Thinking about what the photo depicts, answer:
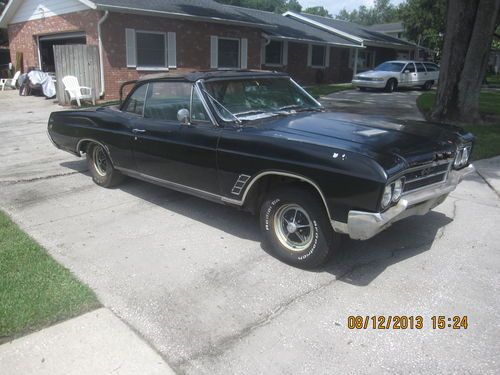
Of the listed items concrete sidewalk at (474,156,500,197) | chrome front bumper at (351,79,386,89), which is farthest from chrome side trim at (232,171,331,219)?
chrome front bumper at (351,79,386,89)

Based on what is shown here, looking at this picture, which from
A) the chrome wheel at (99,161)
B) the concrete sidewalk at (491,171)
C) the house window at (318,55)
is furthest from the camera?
the house window at (318,55)

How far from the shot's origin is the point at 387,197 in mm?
3445

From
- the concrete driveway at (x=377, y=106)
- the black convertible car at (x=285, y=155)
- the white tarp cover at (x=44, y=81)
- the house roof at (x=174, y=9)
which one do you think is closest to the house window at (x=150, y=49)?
the house roof at (x=174, y=9)

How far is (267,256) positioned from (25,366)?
2.17m

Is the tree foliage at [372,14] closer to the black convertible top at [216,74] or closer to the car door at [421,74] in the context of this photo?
the car door at [421,74]

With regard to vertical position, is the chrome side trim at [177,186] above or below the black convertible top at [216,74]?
below

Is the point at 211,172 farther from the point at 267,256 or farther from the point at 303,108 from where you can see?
the point at 303,108

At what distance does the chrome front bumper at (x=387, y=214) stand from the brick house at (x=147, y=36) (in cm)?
1388

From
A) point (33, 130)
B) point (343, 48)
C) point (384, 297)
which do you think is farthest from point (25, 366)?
point (343, 48)

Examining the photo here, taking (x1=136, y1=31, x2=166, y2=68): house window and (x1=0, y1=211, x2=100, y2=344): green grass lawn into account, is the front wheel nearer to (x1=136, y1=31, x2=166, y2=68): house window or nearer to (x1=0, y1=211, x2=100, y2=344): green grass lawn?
(x1=0, y1=211, x2=100, y2=344): green grass lawn

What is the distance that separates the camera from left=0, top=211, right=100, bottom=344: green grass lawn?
318cm

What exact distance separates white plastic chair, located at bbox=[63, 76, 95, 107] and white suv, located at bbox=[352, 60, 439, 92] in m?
12.8

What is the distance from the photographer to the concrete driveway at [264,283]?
2916mm

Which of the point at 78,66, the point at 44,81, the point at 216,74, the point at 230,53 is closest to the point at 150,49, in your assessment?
the point at 78,66
